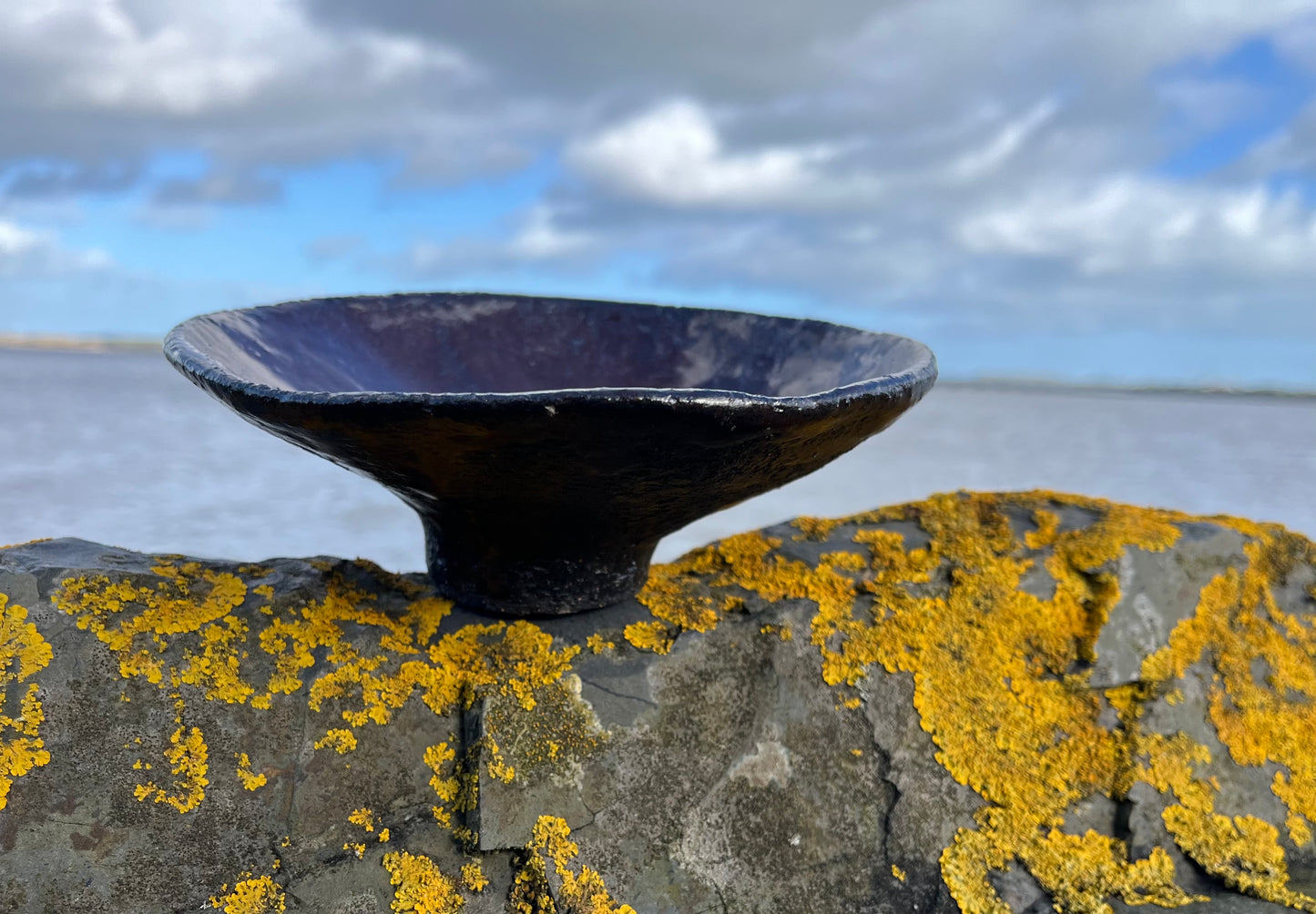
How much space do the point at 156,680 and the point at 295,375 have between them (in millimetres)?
685

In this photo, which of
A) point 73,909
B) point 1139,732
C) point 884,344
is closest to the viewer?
point 73,909

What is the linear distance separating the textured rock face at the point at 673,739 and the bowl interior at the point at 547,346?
45cm

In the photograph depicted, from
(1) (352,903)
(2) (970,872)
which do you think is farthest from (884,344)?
(1) (352,903)

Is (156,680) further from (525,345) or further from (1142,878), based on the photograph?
(1142,878)

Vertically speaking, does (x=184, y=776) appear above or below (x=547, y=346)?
below

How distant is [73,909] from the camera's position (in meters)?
1.54

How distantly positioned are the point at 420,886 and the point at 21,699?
2.43ft

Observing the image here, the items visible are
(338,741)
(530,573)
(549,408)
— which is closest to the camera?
(549,408)

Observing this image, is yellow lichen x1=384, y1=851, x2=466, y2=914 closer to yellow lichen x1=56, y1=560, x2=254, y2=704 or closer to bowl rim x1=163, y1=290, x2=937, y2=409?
yellow lichen x1=56, y1=560, x2=254, y2=704

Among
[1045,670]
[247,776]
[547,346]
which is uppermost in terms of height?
[547,346]

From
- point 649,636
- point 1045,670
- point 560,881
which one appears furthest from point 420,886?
point 1045,670

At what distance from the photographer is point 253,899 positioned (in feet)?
5.19

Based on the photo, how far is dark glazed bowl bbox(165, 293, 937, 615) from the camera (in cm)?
144

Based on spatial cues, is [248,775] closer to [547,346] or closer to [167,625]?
[167,625]
